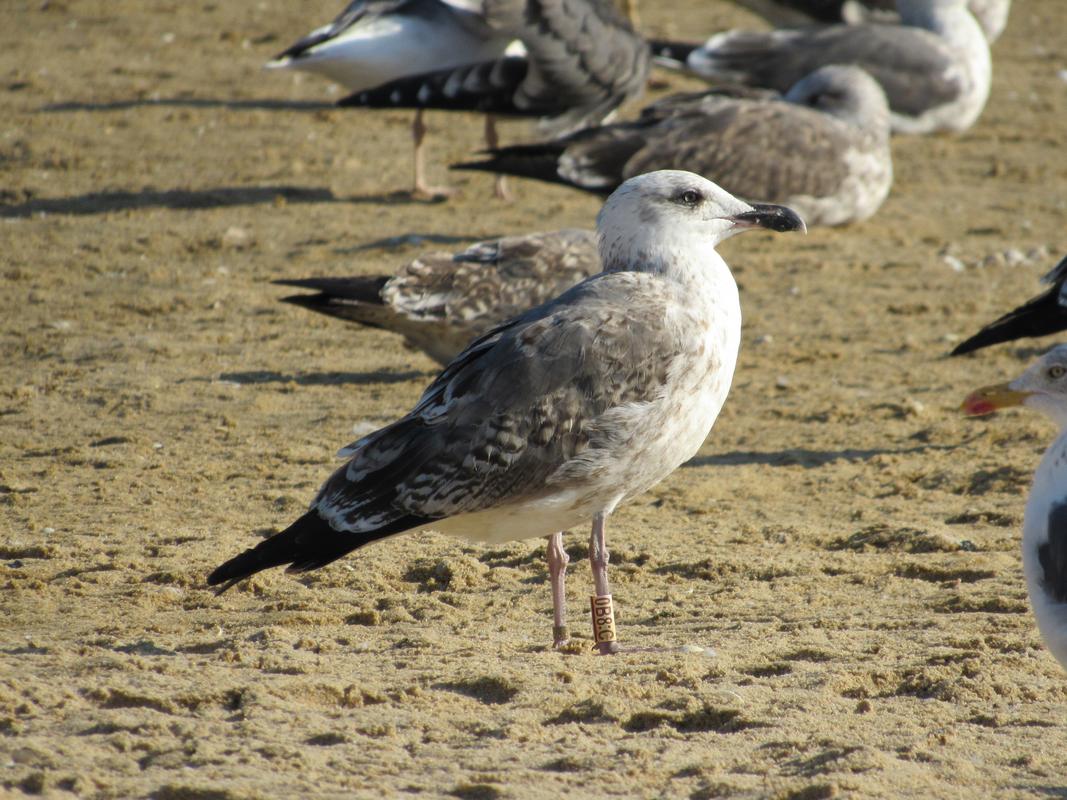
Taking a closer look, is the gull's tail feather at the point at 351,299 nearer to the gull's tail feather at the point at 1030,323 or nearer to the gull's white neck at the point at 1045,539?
the gull's tail feather at the point at 1030,323

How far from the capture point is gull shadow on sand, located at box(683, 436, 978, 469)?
6.60m

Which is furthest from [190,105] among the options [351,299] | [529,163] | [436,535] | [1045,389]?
[1045,389]

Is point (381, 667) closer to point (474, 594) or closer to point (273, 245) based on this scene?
point (474, 594)

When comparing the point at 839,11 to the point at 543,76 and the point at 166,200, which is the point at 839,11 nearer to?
the point at 543,76

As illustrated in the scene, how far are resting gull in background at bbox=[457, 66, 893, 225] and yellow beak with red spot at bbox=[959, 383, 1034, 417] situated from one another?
4.86 meters

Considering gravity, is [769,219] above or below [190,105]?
above

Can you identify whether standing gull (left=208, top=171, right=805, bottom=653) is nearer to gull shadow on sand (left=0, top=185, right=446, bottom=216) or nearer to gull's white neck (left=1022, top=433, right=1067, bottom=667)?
gull's white neck (left=1022, top=433, right=1067, bottom=667)

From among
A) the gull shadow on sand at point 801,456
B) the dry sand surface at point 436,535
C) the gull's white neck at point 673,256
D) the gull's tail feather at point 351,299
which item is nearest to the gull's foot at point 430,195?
the dry sand surface at point 436,535

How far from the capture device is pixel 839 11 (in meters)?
13.3

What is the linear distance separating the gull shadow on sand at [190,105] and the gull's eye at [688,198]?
7746 mm

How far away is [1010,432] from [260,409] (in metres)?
3.35

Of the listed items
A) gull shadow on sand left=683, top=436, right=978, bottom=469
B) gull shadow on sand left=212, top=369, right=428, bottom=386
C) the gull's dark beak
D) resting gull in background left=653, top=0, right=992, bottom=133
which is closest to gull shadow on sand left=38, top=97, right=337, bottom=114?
resting gull in background left=653, top=0, right=992, bottom=133

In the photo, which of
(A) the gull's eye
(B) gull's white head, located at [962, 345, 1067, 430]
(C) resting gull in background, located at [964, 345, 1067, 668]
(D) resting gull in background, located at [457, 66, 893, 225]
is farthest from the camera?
(D) resting gull in background, located at [457, 66, 893, 225]

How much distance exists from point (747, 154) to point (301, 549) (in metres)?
5.96
